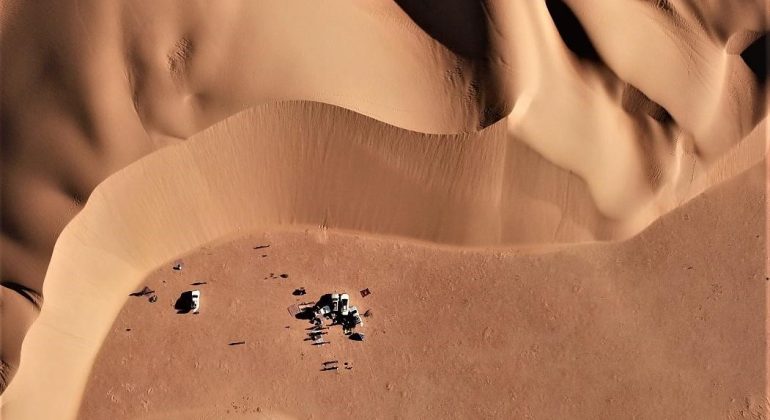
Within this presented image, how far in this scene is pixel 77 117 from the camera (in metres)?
6.75

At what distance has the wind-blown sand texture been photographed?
673cm

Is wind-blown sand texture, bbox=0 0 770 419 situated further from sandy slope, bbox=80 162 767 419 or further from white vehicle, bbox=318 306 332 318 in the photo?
white vehicle, bbox=318 306 332 318

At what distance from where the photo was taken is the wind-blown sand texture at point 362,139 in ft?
22.1

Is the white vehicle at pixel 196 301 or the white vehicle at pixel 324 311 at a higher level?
the white vehicle at pixel 196 301

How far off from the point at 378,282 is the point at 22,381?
4480 mm

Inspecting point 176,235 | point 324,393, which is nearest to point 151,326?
point 176,235

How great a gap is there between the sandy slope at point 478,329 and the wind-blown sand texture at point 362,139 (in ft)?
0.29

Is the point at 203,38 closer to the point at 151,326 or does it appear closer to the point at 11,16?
the point at 11,16

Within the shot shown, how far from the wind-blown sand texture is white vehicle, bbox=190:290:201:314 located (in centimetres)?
58

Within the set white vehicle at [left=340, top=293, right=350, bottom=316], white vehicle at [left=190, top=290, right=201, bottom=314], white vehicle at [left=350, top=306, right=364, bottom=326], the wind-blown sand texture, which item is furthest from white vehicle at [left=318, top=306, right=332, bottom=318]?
white vehicle at [left=190, top=290, right=201, bottom=314]

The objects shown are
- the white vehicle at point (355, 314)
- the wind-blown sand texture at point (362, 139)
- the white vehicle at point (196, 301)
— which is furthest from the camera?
the white vehicle at point (355, 314)

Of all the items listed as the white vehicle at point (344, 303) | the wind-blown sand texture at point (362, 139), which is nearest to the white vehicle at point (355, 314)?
the white vehicle at point (344, 303)

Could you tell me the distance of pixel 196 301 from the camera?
7336 millimetres

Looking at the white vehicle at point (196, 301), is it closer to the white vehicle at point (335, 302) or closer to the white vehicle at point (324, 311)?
the white vehicle at point (324, 311)
